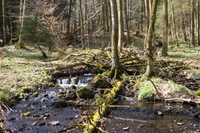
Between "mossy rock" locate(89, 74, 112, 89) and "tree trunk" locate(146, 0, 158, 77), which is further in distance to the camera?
"mossy rock" locate(89, 74, 112, 89)

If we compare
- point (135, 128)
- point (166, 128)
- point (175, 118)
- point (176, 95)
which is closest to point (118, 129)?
point (135, 128)

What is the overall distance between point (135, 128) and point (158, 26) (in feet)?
80.8

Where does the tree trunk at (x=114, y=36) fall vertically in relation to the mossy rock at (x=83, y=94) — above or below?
above

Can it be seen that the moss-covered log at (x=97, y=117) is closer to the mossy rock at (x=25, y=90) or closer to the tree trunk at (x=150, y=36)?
the tree trunk at (x=150, y=36)

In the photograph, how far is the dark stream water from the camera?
4.46 metres

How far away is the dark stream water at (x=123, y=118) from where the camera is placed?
4461 millimetres

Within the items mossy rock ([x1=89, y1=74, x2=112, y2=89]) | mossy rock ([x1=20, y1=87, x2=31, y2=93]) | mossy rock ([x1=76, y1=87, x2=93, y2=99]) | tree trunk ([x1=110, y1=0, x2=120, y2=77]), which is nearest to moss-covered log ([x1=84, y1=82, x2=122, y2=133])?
mossy rock ([x1=76, y1=87, x2=93, y2=99])

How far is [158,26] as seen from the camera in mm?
26062

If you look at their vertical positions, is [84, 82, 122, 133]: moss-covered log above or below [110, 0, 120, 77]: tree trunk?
below

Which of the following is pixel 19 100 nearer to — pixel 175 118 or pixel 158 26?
pixel 175 118

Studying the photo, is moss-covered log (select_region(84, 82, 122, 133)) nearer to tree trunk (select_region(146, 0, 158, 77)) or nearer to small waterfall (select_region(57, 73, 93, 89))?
tree trunk (select_region(146, 0, 158, 77))

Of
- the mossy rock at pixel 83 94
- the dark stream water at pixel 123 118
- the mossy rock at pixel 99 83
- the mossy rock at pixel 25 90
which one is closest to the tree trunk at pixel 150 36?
the dark stream water at pixel 123 118

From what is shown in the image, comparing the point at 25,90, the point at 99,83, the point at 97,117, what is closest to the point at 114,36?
the point at 99,83

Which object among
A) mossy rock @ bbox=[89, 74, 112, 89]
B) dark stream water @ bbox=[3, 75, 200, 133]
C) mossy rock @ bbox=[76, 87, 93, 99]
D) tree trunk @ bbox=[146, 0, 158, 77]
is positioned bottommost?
dark stream water @ bbox=[3, 75, 200, 133]
